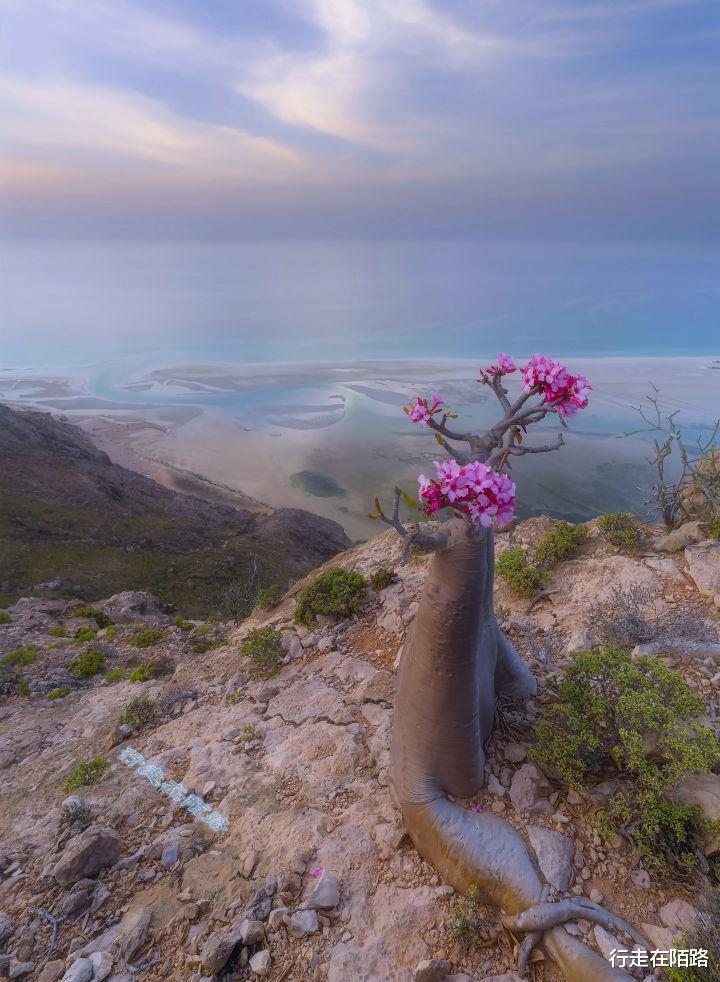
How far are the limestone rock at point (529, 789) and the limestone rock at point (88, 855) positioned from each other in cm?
555

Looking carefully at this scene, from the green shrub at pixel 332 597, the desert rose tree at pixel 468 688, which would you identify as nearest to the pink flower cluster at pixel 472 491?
the desert rose tree at pixel 468 688

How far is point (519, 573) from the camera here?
11141 millimetres

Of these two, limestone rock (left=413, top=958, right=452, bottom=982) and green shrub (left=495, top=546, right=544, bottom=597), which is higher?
green shrub (left=495, top=546, right=544, bottom=597)

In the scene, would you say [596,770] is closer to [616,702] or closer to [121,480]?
[616,702]

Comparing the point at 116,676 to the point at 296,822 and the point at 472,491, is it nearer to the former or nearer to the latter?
the point at 296,822

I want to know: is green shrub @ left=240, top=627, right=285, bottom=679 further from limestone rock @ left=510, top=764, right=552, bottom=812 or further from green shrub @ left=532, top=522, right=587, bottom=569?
green shrub @ left=532, top=522, right=587, bottom=569

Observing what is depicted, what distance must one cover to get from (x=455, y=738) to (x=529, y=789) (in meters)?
1.26

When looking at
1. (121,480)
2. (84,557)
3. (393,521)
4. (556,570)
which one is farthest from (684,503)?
(121,480)

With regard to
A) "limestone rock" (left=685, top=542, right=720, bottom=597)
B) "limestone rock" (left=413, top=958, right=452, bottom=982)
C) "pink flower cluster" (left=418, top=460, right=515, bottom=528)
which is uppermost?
"pink flower cluster" (left=418, top=460, right=515, bottom=528)

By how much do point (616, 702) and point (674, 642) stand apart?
125 inches

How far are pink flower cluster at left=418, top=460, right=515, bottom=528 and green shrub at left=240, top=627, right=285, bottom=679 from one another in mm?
7731

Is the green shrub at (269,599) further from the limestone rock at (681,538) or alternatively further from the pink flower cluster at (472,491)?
the pink flower cluster at (472,491)

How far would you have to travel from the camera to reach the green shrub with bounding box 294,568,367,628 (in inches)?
456

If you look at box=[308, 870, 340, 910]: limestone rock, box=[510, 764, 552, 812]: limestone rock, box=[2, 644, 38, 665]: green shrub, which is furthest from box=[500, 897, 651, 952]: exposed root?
box=[2, 644, 38, 665]: green shrub
